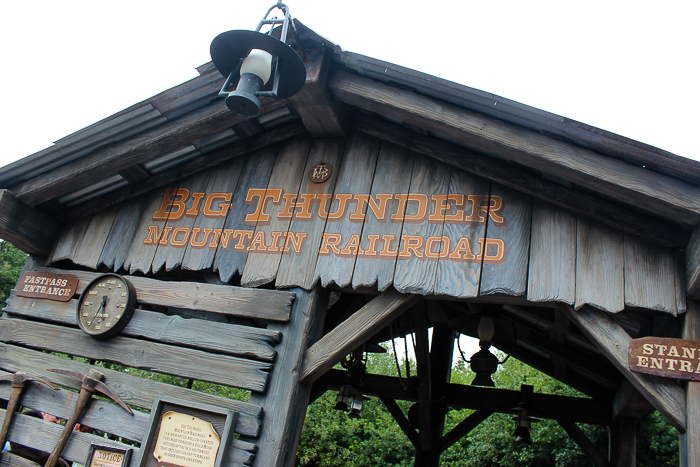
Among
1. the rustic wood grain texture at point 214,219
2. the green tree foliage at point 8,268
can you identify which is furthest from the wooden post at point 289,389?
the green tree foliage at point 8,268

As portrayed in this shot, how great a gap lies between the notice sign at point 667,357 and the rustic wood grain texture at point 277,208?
2323mm

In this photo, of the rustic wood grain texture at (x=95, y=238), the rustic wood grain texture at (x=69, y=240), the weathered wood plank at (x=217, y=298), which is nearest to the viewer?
the weathered wood plank at (x=217, y=298)

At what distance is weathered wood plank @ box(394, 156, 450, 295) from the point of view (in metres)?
3.32

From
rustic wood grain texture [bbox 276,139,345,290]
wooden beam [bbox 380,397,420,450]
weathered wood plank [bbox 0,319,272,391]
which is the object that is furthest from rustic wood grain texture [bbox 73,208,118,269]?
wooden beam [bbox 380,397,420,450]

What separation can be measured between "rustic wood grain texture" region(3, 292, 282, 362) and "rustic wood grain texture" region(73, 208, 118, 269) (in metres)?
0.45

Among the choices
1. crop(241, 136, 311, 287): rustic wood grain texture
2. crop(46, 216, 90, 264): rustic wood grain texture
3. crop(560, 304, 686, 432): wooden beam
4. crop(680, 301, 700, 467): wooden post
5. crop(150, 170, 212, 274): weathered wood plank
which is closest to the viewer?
crop(680, 301, 700, 467): wooden post

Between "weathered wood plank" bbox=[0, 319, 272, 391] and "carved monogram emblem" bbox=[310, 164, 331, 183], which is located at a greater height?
"carved monogram emblem" bbox=[310, 164, 331, 183]

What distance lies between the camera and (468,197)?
355 centimetres

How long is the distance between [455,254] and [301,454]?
36.5ft

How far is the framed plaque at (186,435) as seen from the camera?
3154 mm

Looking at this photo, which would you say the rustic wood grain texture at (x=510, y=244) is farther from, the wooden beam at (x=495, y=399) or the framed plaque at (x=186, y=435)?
the wooden beam at (x=495, y=399)

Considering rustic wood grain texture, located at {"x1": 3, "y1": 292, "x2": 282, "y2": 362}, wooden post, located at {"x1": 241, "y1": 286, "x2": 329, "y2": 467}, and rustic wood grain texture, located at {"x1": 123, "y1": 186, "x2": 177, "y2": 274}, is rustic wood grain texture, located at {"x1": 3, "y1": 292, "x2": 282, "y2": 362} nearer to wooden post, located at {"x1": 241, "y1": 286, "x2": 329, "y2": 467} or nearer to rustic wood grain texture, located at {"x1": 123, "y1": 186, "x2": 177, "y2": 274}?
wooden post, located at {"x1": 241, "y1": 286, "x2": 329, "y2": 467}

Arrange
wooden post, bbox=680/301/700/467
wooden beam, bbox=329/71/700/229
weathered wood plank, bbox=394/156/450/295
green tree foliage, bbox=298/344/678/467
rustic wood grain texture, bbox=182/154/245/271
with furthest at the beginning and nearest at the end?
green tree foliage, bbox=298/344/678/467 → rustic wood grain texture, bbox=182/154/245/271 → weathered wood plank, bbox=394/156/450/295 → wooden beam, bbox=329/71/700/229 → wooden post, bbox=680/301/700/467

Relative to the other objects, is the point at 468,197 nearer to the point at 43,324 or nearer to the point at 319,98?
the point at 319,98
